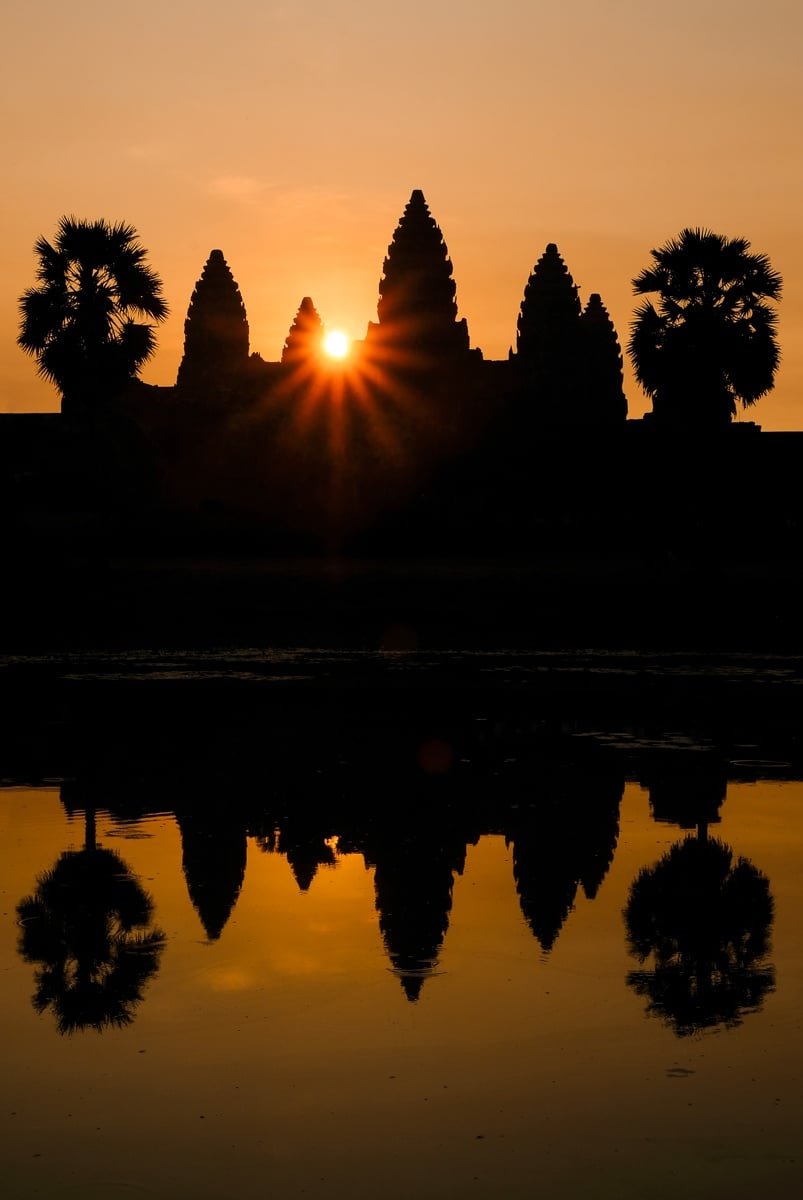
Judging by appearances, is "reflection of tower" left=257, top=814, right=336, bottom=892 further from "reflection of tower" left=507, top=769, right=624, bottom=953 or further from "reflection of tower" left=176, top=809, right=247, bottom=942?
"reflection of tower" left=507, top=769, right=624, bottom=953

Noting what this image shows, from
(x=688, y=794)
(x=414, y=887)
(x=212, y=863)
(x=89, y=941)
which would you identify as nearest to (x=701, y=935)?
(x=414, y=887)

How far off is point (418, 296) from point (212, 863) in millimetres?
82534

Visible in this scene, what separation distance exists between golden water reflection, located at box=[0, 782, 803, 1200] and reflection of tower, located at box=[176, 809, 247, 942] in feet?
0.11

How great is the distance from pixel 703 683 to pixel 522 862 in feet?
44.3

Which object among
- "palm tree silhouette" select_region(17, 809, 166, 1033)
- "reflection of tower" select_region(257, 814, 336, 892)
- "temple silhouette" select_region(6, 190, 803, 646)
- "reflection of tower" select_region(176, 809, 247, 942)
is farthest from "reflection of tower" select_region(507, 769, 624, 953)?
"temple silhouette" select_region(6, 190, 803, 646)

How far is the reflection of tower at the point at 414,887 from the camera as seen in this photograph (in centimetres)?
847

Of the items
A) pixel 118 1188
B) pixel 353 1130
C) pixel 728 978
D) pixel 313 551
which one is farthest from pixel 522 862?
pixel 313 551

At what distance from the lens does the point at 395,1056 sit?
22.4 feet

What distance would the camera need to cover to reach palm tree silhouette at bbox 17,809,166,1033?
24.6ft

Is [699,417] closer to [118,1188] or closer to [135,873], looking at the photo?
[135,873]

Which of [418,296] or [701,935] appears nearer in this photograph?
[701,935]

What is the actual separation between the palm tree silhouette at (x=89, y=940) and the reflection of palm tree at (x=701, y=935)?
211 cm

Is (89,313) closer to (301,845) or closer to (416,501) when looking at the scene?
(416,501)

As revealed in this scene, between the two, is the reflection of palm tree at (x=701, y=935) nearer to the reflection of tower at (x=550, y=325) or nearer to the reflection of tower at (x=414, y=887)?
the reflection of tower at (x=414, y=887)
